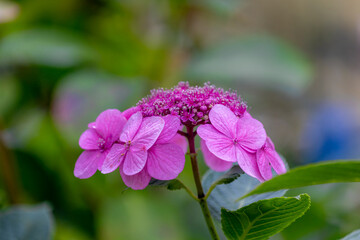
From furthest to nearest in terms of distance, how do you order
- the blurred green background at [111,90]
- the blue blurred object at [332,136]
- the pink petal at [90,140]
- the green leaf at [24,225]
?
the blue blurred object at [332,136]
the blurred green background at [111,90]
the green leaf at [24,225]
the pink petal at [90,140]

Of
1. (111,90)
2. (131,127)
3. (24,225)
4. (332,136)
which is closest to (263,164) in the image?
(131,127)

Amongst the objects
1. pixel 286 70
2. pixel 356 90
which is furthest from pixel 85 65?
pixel 356 90

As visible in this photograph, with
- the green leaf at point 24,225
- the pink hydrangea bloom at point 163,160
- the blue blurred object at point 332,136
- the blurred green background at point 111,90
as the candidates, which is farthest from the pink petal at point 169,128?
the blue blurred object at point 332,136

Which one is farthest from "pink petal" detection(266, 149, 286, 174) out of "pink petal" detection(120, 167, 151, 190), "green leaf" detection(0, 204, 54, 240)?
"green leaf" detection(0, 204, 54, 240)

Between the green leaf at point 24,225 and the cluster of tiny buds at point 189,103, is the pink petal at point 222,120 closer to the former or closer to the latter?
the cluster of tiny buds at point 189,103

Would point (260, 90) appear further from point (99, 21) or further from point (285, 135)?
point (99, 21)

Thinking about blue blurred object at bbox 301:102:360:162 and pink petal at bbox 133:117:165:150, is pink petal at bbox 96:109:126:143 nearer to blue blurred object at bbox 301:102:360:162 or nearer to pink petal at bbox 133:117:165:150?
pink petal at bbox 133:117:165:150
